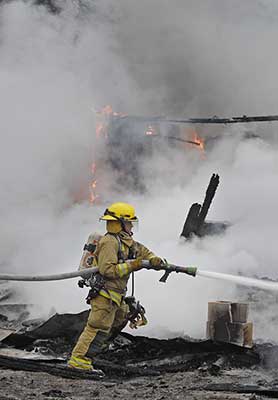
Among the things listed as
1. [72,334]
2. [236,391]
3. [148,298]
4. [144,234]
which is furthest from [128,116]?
[236,391]

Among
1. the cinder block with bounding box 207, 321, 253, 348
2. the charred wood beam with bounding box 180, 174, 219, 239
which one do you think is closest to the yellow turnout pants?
the cinder block with bounding box 207, 321, 253, 348

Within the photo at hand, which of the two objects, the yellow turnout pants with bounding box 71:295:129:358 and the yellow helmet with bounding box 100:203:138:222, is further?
the yellow helmet with bounding box 100:203:138:222

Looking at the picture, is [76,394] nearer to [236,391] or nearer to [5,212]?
[236,391]

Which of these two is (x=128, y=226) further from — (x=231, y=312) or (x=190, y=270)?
(x=231, y=312)

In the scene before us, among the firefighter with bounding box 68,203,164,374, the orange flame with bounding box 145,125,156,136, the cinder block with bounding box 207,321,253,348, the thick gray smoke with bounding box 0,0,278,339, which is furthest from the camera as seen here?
the orange flame with bounding box 145,125,156,136

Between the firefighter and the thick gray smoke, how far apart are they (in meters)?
1.21

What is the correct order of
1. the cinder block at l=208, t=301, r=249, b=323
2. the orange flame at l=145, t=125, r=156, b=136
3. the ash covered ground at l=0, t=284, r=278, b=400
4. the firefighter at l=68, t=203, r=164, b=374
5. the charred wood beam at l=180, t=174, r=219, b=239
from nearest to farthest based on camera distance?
the ash covered ground at l=0, t=284, r=278, b=400, the firefighter at l=68, t=203, r=164, b=374, the cinder block at l=208, t=301, r=249, b=323, the charred wood beam at l=180, t=174, r=219, b=239, the orange flame at l=145, t=125, r=156, b=136

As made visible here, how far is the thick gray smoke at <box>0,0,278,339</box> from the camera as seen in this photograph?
8531mm

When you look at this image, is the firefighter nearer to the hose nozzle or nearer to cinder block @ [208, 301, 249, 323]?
the hose nozzle

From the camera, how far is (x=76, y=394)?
4.09 metres

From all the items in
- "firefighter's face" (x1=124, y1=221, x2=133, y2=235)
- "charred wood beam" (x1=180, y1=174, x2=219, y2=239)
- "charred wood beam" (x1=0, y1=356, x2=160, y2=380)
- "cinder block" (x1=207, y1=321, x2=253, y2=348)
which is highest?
"charred wood beam" (x1=180, y1=174, x2=219, y2=239)

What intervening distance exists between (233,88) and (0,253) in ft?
36.3

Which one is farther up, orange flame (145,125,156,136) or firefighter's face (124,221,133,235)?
orange flame (145,125,156,136)

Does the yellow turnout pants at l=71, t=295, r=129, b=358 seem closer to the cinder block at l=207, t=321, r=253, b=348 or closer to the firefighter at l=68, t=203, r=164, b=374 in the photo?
the firefighter at l=68, t=203, r=164, b=374
